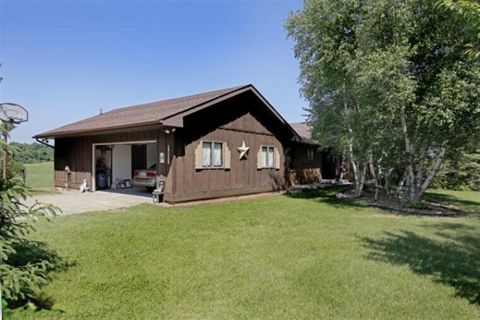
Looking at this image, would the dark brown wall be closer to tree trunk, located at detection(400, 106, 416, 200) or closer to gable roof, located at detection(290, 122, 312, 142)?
gable roof, located at detection(290, 122, 312, 142)

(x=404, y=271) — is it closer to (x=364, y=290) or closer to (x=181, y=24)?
(x=364, y=290)

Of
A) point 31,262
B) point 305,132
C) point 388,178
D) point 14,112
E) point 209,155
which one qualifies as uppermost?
point 305,132

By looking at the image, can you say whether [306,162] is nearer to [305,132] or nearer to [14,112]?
[305,132]

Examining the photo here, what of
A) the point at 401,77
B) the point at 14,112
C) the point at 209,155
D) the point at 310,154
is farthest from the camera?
the point at 310,154

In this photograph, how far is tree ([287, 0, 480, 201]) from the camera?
30.2 feet

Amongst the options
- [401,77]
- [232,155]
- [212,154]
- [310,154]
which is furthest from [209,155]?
[310,154]

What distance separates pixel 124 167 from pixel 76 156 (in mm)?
A: 2238

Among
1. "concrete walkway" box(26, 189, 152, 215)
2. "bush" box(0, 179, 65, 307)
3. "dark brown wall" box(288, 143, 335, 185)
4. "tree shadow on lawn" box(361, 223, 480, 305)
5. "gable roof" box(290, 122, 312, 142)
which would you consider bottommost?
"tree shadow on lawn" box(361, 223, 480, 305)

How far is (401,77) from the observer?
372 inches

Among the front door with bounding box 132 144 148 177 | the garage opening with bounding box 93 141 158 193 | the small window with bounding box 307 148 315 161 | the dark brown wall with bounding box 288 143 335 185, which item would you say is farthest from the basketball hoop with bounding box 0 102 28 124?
the small window with bounding box 307 148 315 161

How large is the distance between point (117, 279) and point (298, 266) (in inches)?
103

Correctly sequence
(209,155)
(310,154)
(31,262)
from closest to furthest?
(31,262)
(209,155)
(310,154)

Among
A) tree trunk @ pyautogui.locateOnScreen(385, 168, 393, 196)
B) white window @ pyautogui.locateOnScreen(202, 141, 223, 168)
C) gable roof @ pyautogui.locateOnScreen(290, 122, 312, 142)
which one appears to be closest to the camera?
white window @ pyautogui.locateOnScreen(202, 141, 223, 168)

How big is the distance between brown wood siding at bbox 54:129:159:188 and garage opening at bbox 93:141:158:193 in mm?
353
